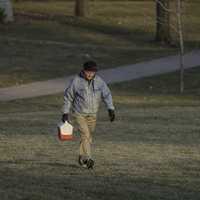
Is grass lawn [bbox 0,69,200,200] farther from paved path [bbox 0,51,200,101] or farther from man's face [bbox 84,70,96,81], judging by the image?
paved path [bbox 0,51,200,101]

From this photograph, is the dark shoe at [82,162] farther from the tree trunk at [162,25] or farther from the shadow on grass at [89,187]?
the tree trunk at [162,25]

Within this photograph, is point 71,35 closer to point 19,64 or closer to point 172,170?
point 19,64

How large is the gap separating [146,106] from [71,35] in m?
15.1

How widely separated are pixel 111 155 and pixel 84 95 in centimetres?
207

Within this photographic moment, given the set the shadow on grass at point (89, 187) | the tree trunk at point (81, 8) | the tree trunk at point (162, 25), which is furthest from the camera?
the tree trunk at point (81, 8)

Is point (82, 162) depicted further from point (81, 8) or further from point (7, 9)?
point (81, 8)

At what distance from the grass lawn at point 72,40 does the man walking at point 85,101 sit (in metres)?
17.5

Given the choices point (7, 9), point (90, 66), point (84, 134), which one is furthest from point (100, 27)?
point (90, 66)

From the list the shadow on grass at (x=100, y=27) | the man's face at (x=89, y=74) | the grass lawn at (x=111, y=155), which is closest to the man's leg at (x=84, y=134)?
the grass lawn at (x=111, y=155)

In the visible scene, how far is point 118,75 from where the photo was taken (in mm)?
32406

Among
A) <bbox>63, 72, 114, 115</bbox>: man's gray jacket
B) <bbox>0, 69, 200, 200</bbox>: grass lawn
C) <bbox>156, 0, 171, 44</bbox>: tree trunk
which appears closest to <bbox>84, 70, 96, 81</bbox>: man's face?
<bbox>63, 72, 114, 115</bbox>: man's gray jacket

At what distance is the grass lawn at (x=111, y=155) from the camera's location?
10.9m

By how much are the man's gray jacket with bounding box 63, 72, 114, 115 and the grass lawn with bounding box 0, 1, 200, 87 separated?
57.9ft

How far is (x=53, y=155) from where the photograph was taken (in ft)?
48.6
